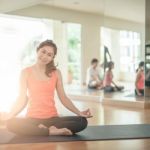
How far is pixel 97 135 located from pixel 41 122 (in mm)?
586

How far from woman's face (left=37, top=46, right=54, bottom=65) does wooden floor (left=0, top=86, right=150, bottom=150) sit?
80 cm

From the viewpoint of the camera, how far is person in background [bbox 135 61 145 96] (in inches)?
245

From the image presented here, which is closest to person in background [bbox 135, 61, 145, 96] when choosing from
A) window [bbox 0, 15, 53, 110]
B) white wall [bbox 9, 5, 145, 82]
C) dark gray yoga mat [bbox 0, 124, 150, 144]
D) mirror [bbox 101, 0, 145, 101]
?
mirror [bbox 101, 0, 145, 101]

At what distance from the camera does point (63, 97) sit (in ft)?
11.1

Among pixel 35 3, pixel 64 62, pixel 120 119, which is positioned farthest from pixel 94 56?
pixel 120 119

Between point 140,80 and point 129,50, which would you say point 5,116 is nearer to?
point 140,80

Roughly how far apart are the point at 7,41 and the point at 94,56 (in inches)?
124

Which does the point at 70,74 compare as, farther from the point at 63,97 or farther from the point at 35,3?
the point at 63,97

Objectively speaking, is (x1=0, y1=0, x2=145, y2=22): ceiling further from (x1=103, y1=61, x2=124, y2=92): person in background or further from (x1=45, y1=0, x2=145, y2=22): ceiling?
(x1=103, y1=61, x2=124, y2=92): person in background

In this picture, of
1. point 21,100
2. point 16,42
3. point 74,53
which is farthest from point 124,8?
point 74,53

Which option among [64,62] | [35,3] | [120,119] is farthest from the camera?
[64,62]

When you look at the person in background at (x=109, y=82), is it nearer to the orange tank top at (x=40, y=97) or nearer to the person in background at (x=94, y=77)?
the person in background at (x=94, y=77)

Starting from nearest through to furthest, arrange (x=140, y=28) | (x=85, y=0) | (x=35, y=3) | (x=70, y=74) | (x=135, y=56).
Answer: (x=140, y=28) < (x=135, y=56) < (x=35, y=3) < (x=85, y=0) < (x=70, y=74)

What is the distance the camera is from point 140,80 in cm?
637
